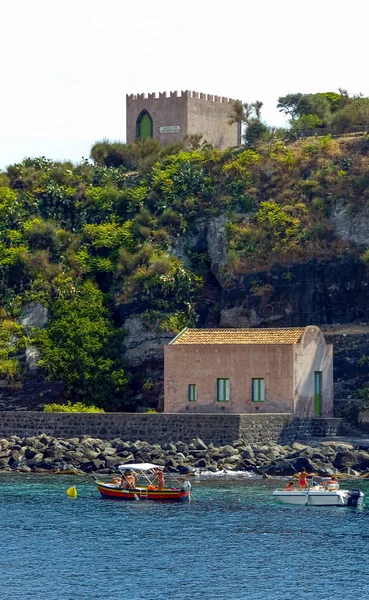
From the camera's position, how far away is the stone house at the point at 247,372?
5941 cm

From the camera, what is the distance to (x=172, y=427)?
57938 millimetres

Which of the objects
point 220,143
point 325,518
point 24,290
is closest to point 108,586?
point 325,518

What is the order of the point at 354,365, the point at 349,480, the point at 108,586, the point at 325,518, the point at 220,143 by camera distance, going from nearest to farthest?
the point at 108,586
the point at 325,518
the point at 349,480
the point at 354,365
the point at 220,143

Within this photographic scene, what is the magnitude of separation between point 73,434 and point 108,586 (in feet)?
75.0

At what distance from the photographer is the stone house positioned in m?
59.4

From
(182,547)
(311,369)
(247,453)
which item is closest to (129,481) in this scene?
(247,453)

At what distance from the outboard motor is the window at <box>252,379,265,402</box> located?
11990 mm

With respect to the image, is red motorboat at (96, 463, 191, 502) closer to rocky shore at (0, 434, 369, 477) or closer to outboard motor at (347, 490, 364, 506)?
rocky shore at (0, 434, 369, 477)

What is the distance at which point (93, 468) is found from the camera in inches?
2178

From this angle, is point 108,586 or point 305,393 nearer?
point 108,586

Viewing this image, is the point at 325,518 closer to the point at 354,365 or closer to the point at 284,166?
the point at 354,365

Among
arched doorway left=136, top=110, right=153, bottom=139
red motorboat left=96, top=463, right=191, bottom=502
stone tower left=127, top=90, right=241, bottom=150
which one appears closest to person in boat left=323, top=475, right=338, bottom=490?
red motorboat left=96, top=463, right=191, bottom=502

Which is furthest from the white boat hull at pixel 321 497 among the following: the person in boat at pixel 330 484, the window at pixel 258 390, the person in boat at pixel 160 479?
the window at pixel 258 390

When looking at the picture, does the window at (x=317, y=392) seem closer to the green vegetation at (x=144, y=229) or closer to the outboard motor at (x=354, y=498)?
the green vegetation at (x=144, y=229)
